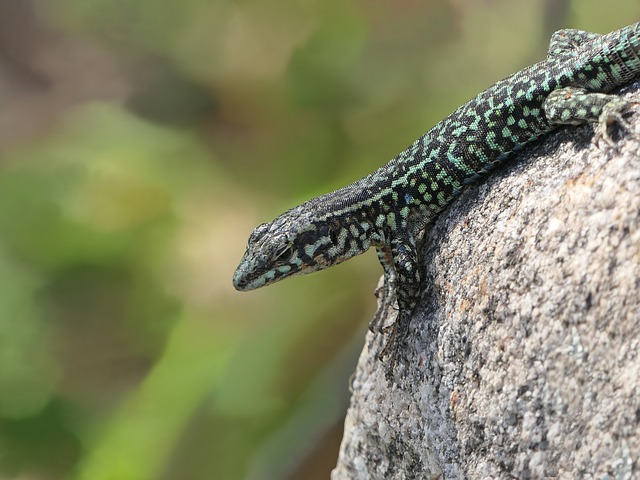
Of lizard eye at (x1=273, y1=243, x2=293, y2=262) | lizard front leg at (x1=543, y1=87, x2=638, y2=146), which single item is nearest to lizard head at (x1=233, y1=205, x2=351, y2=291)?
lizard eye at (x1=273, y1=243, x2=293, y2=262)

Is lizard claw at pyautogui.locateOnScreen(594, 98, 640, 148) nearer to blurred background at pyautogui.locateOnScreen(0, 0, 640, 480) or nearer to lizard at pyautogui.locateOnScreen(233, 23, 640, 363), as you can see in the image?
lizard at pyautogui.locateOnScreen(233, 23, 640, 363)

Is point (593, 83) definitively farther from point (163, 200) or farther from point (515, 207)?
point (163, 200)

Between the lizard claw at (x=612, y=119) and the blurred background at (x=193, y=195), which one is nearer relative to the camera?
the lizard claw at (x=612, y=119)

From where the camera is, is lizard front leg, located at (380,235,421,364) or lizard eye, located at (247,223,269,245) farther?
lizard eye, located at (247,223,269,245)

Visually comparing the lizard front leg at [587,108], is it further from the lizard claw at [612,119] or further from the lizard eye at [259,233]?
the lizard eye at [259,233]

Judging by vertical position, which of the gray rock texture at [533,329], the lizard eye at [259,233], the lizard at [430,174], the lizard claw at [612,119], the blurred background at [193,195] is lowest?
the gray rock texture at [533,329]

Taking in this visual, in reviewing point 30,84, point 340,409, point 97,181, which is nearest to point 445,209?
point 340,409

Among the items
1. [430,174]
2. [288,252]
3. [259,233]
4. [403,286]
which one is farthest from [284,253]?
[430,174]

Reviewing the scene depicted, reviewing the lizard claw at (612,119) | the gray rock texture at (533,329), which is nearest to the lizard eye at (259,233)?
the gray rock texture at (533,329)
